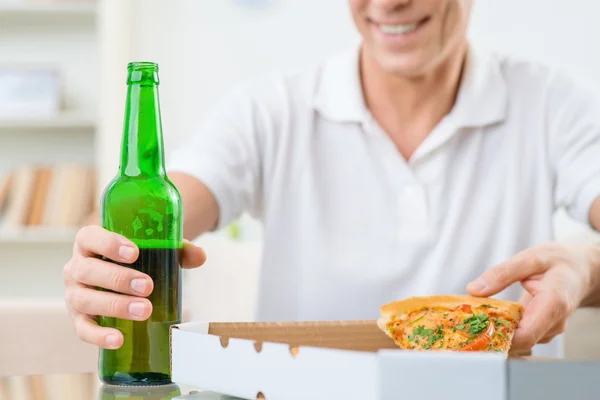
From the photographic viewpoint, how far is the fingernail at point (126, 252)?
2.40 ft

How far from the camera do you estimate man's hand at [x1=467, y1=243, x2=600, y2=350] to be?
85 centimetres

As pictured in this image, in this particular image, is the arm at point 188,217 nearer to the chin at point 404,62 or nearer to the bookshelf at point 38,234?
the chin at point 404,62

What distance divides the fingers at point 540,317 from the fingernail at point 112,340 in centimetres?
39

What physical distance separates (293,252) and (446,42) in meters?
0.49

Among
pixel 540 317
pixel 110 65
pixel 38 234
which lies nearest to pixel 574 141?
pixel 540 317

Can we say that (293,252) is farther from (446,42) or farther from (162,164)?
(162,164)

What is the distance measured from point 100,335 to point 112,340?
18 mm

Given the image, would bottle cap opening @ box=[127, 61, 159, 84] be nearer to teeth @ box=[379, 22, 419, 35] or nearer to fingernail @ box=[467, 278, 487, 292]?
fingernail @ box=[467, 278, 487, 292]

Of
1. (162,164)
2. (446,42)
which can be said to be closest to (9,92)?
(446,42)

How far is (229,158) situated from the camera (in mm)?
1488

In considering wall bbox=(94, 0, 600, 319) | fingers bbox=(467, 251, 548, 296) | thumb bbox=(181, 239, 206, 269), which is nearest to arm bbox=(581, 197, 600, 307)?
fingers bbox=(467, 251, 548, 296)

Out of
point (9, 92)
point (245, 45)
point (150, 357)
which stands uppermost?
point (245, 45)

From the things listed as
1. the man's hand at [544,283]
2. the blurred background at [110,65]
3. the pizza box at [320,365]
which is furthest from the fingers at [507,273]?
the blurred background at [110,65]

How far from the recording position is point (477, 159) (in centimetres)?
154
